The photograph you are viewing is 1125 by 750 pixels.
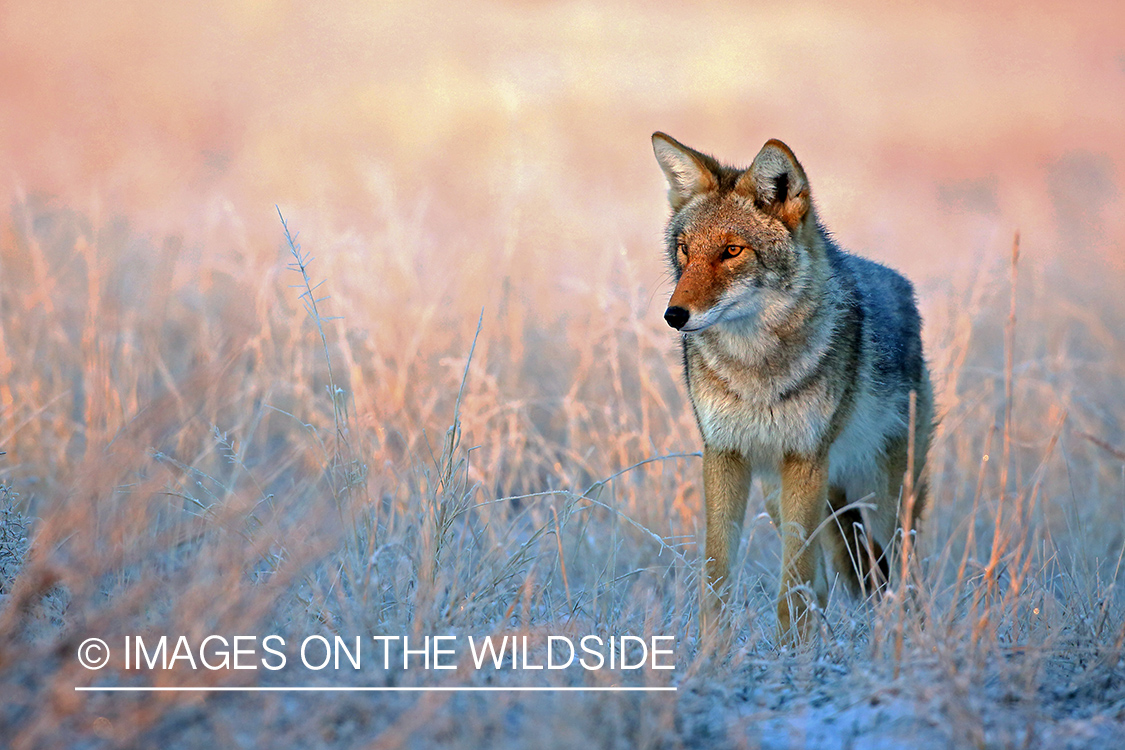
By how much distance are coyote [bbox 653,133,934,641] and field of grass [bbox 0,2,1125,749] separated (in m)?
0.20

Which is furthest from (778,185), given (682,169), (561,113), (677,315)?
(561,113)

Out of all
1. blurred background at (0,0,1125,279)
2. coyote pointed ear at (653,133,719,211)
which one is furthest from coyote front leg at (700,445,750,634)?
blurred background at (0,0,1125,279)

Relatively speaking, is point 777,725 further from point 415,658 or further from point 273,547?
point 273,547

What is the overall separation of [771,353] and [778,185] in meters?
0.70

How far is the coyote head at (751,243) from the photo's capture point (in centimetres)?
374

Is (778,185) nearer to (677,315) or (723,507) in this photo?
(677,315)

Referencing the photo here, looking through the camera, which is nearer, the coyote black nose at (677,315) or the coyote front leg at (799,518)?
the coyote black nose at (677,315)

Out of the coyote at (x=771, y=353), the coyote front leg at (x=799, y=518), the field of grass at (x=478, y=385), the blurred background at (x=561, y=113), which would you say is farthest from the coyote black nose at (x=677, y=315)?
the blurred background at (x=561, y=113)

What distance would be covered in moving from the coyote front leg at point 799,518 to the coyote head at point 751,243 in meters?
0.67

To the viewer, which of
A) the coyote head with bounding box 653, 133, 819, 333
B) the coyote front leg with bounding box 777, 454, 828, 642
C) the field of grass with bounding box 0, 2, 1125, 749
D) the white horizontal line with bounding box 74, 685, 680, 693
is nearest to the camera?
the white horizontal line with bounding box 74, 685, 680, 693

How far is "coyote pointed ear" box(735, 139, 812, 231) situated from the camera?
3.79m

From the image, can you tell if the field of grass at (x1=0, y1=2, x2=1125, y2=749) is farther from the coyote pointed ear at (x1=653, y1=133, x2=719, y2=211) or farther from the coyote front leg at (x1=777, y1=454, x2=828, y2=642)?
the coyote pointed ear at (x1=653, y1=133, x2=719, y2=211)

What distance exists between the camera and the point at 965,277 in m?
7.61

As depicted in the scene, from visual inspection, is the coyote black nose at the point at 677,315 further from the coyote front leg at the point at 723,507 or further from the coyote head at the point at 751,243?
the coyote front leg at the point at 723,507
